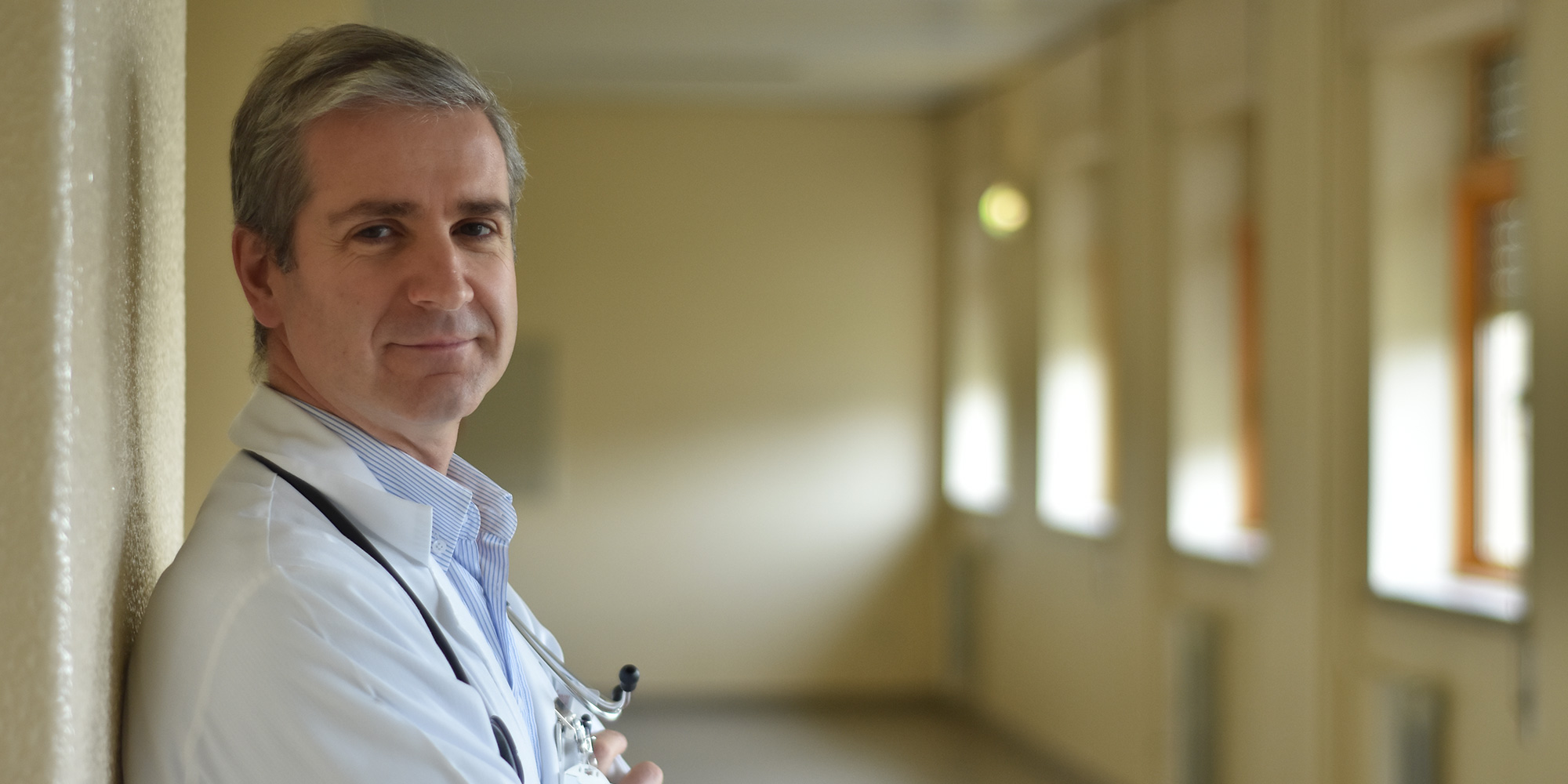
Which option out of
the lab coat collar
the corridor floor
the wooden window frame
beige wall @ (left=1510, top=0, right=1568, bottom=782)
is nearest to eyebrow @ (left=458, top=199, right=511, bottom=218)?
the lab coat collar

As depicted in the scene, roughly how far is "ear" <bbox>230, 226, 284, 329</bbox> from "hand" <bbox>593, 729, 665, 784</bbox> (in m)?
0.57

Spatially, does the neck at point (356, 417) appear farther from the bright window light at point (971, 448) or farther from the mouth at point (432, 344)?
the bright window light at point (971, 448)

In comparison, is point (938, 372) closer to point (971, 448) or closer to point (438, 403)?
point (971, 448)

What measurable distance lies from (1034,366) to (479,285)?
5.66 metres

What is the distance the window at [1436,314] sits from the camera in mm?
4074

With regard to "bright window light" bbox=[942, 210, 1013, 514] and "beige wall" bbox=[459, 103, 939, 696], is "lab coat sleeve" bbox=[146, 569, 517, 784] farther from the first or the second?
"beige wall" bbox=[459, 103, 939, 696]

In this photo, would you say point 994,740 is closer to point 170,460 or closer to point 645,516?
point 645,516

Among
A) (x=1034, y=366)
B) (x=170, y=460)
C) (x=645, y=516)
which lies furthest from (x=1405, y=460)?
(x=645, y=516)

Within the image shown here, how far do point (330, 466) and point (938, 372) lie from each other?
288 inches

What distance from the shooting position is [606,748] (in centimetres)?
154

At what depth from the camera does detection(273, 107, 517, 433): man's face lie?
1109 mm

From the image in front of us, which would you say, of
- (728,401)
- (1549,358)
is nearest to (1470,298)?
(1549,358)

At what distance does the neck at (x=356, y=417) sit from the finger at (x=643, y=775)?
1.31 ft

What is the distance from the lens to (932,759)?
6.71 metres
